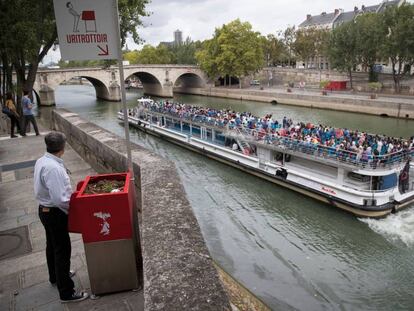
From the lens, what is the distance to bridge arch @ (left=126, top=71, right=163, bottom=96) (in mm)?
66925

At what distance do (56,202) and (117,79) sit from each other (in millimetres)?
61547

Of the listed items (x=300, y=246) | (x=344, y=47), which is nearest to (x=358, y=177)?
(x=300, y=246)

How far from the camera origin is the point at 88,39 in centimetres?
381

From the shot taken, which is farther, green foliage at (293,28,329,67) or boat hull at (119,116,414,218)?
green foliage at (293,28,329,67)

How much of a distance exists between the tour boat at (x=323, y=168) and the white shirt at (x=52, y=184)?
1309cm

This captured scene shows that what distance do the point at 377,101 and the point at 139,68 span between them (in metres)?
40.4

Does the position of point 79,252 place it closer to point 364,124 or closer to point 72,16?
point 72,16

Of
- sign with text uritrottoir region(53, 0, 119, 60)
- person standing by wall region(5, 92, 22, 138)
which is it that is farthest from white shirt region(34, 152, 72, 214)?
person standing by wall region(5, 92, 22, 138)

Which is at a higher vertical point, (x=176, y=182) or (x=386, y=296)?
(x=176, y=182)

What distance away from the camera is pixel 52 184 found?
11.3 feet

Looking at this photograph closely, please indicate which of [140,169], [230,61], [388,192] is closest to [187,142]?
[388,192]

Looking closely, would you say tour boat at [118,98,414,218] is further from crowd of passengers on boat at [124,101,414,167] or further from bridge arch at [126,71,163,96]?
bridge arch at [126,71,163,96]

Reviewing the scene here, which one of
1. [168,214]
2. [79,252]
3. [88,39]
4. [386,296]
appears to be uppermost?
[88,39]

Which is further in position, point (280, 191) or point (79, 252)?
point (280, 191)
